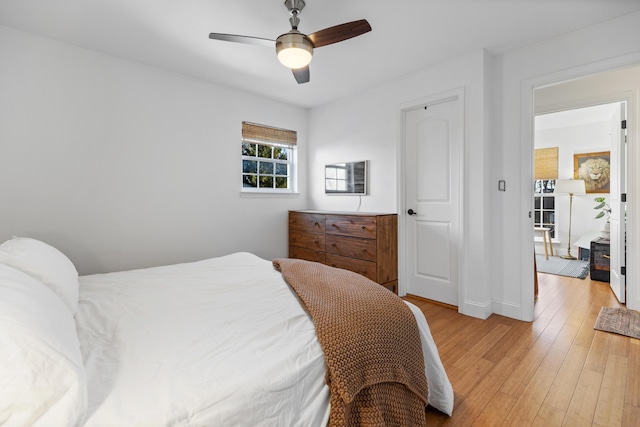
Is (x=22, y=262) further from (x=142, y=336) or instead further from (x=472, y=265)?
(x=472, y=265)

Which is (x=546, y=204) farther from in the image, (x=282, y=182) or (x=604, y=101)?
(x=282, y=182)

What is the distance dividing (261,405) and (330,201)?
11.1 feet

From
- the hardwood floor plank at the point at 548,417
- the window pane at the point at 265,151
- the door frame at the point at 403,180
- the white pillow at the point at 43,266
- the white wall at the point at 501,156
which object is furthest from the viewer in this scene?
the window pane at the point at 265,151

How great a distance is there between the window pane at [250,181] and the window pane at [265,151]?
1.09 feet

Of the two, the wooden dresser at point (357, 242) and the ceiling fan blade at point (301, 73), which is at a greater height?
the ceiling fan blade at point (301, 73)

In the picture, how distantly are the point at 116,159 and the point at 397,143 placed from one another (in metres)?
2.92

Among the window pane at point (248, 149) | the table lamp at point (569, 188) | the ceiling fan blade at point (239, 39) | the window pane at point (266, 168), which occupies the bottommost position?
the table lamp at point (569, 188)

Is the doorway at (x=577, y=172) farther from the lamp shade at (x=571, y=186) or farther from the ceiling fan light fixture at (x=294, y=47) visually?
the ceiling fan light fixture at (x=294, y=47)

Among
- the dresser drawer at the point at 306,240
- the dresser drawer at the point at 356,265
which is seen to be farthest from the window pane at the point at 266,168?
the dresser drawer at the point at 356,265

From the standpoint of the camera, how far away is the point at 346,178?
3.95 meters

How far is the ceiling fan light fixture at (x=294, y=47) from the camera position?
1.93 m

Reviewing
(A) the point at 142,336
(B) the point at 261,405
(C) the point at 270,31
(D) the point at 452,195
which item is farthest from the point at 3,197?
(D) the point at 452,195

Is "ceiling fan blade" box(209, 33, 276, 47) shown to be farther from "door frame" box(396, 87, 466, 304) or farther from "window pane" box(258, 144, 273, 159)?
"window pane" box(258, 144, 273, 159)

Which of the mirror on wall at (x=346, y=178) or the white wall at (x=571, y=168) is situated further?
the white wall at (x=571, y=168)
